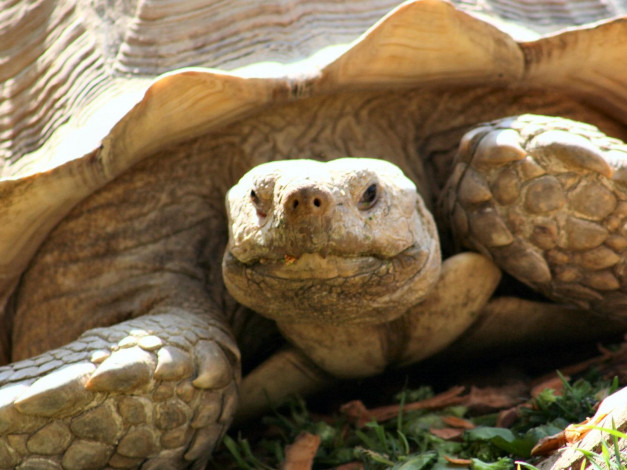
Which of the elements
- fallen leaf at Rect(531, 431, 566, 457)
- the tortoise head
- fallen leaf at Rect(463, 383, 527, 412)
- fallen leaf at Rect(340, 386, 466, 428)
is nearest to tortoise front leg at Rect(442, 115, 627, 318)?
the tortoise head

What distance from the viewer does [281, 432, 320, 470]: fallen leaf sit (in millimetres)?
2275

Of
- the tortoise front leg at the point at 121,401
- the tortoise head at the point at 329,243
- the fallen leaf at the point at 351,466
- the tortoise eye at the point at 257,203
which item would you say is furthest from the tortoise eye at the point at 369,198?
the fallen leaf at the point at 351,466

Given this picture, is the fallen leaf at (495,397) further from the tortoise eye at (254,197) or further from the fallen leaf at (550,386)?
the tortoise eye at (254,197)

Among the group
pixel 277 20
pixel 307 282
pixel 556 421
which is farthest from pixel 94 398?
pixel 277 20

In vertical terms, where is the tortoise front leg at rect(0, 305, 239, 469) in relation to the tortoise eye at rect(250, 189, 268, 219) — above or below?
below

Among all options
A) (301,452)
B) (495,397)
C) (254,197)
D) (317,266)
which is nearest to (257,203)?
(254,197)

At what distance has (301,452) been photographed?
2346 millimetres

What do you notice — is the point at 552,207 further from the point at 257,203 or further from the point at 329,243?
the point at 257,203

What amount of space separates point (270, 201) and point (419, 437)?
84 cm

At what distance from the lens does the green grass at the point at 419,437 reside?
2033 mm

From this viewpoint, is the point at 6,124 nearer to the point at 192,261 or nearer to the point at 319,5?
the point at 192,261

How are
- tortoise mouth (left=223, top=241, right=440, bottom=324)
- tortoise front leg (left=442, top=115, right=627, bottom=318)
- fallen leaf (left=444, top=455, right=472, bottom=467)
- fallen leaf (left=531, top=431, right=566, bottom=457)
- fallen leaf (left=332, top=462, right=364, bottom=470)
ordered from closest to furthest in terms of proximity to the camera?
fallen leaf (left=531, top=431, right=566, bottom=457)
fallen leaf (left=444, top=455, right=472, bottom=467)
tortoise mouth (left=223, top=241, right=440, bottom=324)
fallen leaf (left=332, top=462, right=364, bottom=470)
tortoise front leg (left=442, top=115, right=627, bottom=318)

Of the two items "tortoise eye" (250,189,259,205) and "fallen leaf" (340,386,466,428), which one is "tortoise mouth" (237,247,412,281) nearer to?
"tortoise eye" (250,189,259,205)

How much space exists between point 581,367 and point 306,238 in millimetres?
1293
